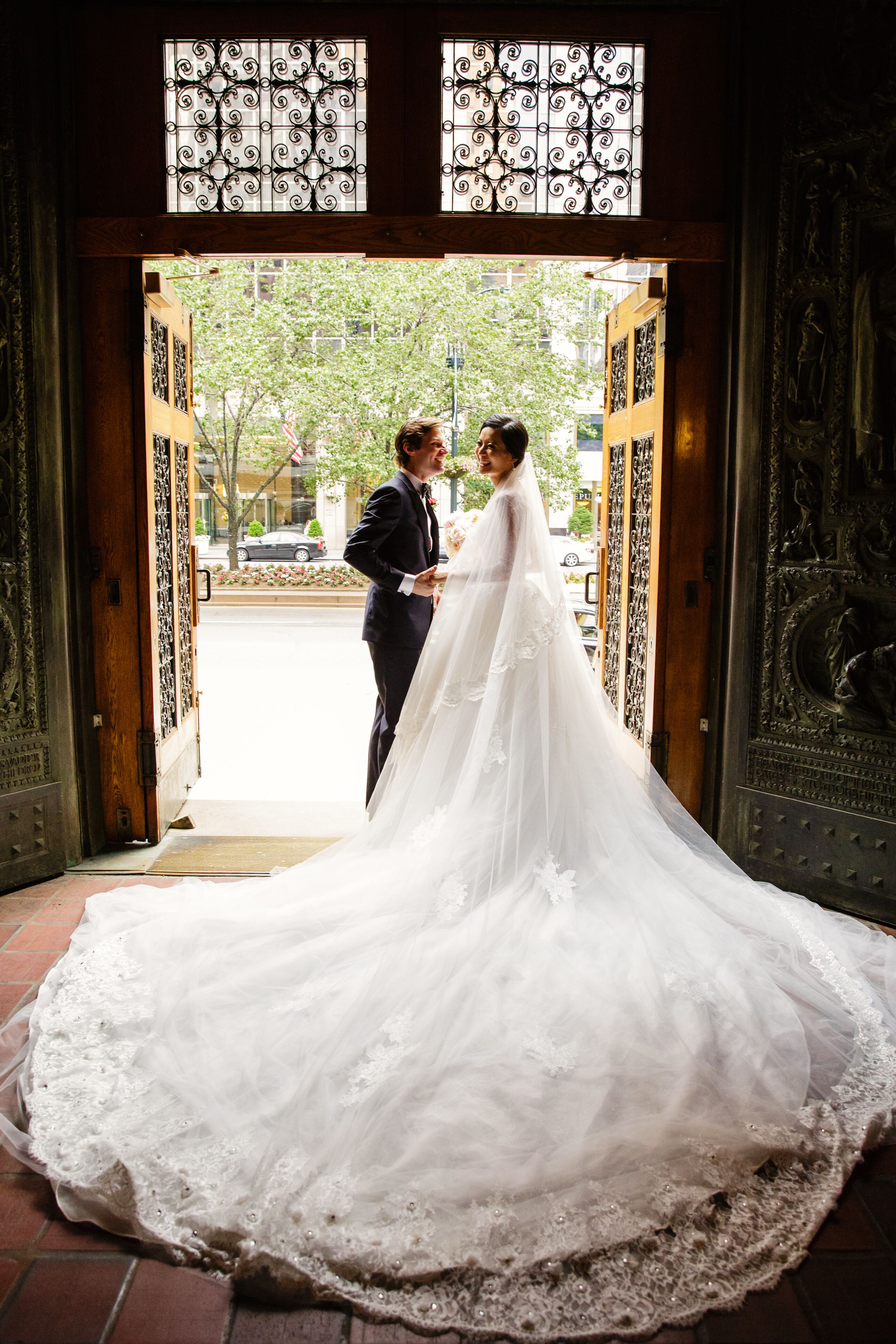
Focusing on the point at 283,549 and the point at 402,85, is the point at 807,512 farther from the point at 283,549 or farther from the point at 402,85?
the point at 283,549

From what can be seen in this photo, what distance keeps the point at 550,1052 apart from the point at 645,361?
9.80 ft

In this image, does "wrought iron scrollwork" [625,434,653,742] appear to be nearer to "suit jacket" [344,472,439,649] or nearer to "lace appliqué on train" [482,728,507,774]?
"suit jacket" [344,472,439,649]

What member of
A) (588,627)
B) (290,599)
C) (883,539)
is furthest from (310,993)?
(290,599)

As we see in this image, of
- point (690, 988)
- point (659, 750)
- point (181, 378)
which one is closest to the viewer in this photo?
point (690, 988)

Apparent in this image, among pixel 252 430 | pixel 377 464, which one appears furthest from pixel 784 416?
pixel 252 430

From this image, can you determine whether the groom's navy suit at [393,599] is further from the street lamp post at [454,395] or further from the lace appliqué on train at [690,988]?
the street lamp post at [454,395]

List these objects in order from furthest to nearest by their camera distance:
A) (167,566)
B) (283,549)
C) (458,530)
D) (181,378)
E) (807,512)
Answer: (283,549)
(181,378)
(167,566)
(458,530)
(807,512)

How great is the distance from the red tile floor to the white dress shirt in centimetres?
245

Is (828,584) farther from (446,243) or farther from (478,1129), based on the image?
(478,1129)

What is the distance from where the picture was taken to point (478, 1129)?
6.57ft

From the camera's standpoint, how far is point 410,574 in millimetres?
3980

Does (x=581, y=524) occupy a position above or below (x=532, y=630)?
above

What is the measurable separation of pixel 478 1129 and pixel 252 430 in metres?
17.5

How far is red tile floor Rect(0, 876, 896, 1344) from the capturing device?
5.44ft
